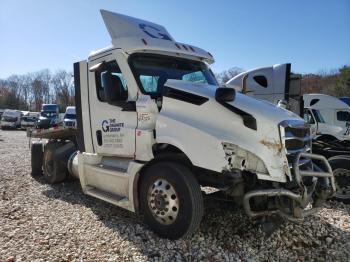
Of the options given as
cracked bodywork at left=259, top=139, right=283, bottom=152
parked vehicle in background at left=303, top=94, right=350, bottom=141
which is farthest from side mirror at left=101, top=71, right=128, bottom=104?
parked vehicle in background at left=303, top=94, right=350, bottom=141

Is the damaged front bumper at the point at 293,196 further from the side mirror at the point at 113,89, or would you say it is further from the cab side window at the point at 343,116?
the cab side window at the point at 343,116

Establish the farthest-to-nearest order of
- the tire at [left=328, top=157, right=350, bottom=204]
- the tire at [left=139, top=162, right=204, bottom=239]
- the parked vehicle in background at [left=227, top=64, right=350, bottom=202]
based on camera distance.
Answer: the parked vehicle in background at [left=227, top=64, right=350, bottom=202] < the tire at [left=328, top=157, right=350, bottom=204] < the tire at [left=139, top=162, right=204, bottom=239]

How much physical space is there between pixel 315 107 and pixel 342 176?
31.5 ft

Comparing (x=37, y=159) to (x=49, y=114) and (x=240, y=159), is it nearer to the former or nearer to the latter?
(x=240, y=159)

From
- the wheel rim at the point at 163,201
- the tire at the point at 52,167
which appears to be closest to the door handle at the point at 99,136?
the wheel rim at the point at 163,201

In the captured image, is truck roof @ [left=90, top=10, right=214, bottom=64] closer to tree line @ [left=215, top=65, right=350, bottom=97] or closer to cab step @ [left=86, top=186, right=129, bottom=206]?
cab step @ [left=86, top=186, right=129, bottom=206]

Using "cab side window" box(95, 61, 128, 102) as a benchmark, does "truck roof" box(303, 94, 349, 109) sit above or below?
below

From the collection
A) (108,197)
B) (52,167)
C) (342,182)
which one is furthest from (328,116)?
(108,197)

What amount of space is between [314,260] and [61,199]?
4648 mm

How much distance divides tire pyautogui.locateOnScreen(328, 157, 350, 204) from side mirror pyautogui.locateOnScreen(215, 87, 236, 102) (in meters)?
3.60

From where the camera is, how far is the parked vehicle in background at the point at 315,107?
6.80 m

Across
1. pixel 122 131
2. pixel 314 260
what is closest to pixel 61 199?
pixel 122 131

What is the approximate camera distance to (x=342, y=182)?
22.5ft

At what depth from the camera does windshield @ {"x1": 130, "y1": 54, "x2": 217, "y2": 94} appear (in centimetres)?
519
